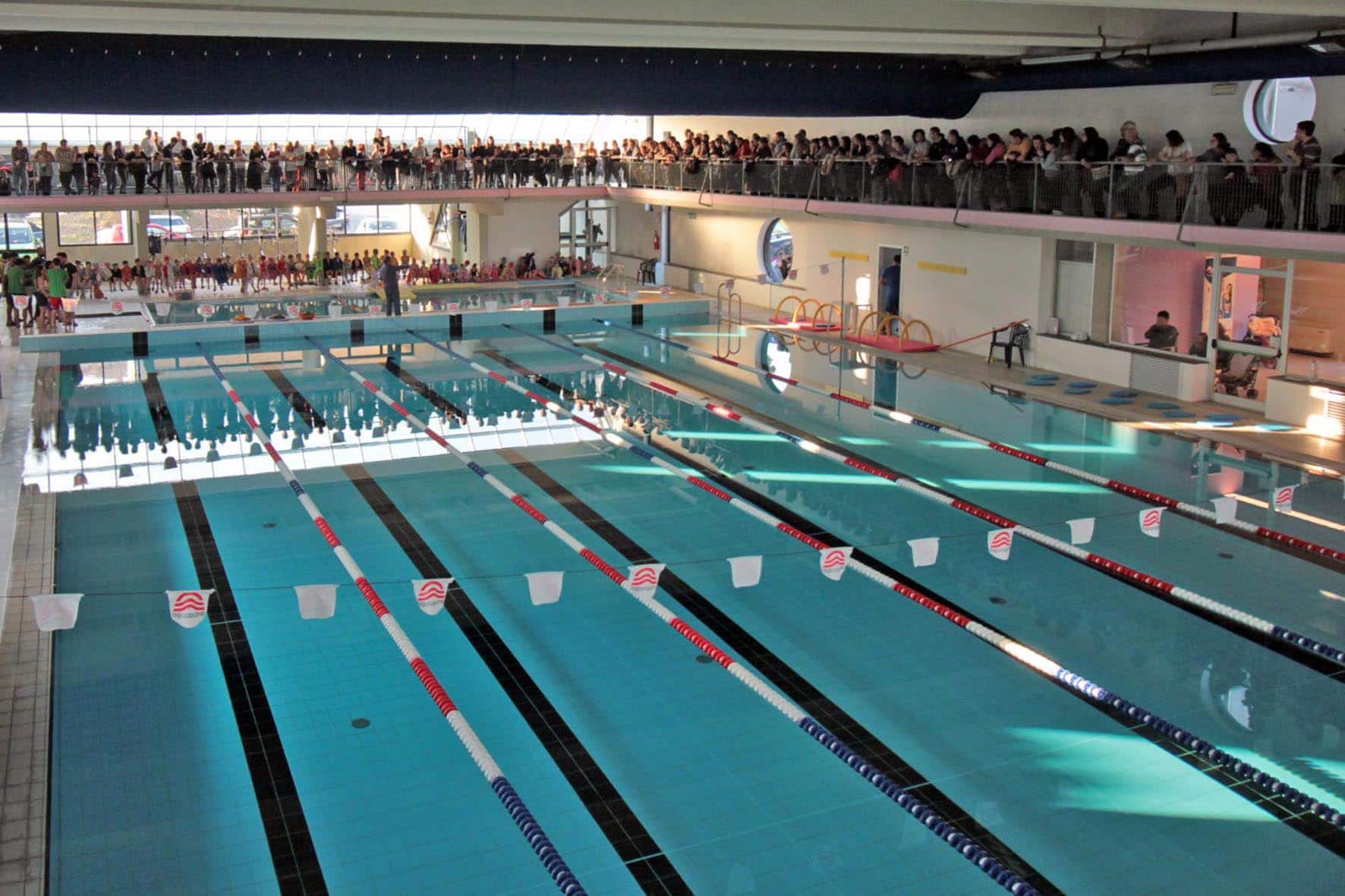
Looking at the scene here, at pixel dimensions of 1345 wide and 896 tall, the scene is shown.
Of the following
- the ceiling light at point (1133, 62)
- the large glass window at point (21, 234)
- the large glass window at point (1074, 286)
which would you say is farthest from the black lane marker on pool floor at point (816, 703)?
the large glass window at point (21, 234)

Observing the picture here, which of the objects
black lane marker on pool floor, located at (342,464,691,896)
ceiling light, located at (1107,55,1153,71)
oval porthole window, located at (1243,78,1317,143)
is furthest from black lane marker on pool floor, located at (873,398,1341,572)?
ceiling light, located at (1107,55,1153,71)

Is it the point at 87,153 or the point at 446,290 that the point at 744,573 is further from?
the point at 446,290

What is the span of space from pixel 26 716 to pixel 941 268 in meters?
15.4

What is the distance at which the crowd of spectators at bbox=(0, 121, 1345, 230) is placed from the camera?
13227 mm

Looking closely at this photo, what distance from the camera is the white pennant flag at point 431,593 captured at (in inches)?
282

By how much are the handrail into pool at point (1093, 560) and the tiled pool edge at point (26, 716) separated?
6.39 meters

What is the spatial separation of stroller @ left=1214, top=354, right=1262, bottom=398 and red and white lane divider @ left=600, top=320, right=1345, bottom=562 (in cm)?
379

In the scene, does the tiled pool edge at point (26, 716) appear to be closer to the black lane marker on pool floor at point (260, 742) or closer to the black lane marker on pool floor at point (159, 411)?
the black lane marker on pool floor at point (260, 742)

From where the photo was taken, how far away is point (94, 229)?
27938 mm

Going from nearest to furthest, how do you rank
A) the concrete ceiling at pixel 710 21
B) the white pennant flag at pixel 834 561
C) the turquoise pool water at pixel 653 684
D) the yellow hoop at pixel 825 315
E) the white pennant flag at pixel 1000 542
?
the turquoise pool water at pixel 653 684 → the white pennant flag at pixel 834 561 → the white pennant flag at pixel 1000 542 → the concrete ceiling at pixel 710 21 → the yellow hoop at pixel 825 315

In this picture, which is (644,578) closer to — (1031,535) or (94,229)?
(1031,535)

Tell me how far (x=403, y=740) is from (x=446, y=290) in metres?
19.7

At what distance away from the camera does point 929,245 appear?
1967 centimetres

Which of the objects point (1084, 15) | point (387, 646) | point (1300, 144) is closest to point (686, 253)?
point (1084, 15)
